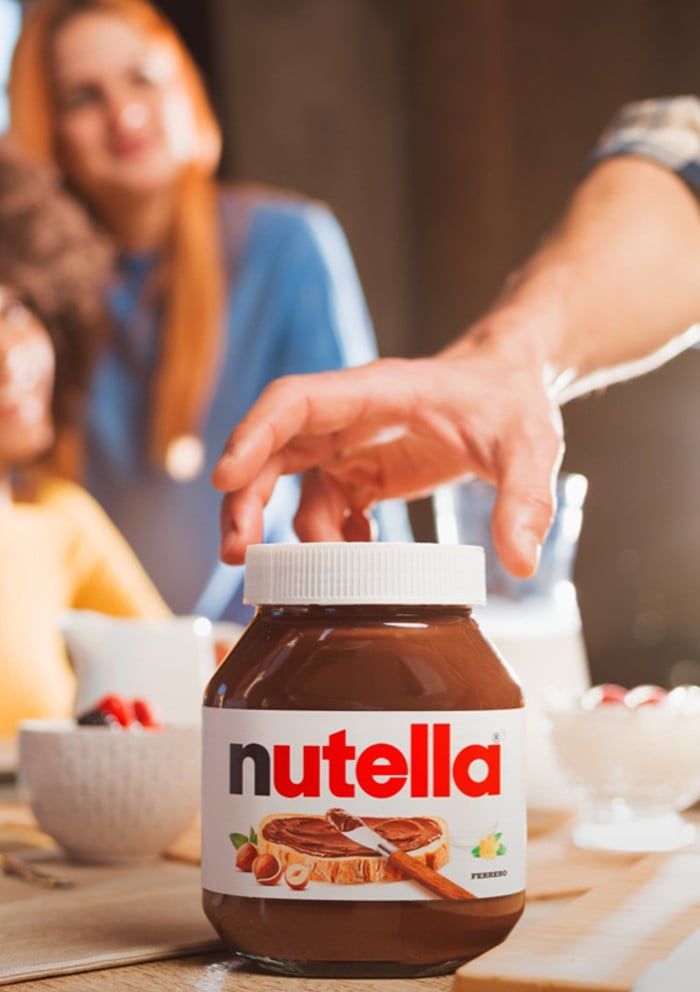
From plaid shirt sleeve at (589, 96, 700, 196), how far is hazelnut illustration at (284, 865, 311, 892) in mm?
775

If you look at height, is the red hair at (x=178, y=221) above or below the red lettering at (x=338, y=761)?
above

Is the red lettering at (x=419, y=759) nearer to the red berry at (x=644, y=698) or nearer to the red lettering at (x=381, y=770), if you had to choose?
the red lettering at (x=381, y=770)

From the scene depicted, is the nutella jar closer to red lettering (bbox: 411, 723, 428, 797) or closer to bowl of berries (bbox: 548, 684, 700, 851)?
red lettering (bbox: 411, 723, 428, 797)

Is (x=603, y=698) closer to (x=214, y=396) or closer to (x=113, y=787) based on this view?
(x=113, y=787)

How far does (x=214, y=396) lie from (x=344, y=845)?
1712 mm

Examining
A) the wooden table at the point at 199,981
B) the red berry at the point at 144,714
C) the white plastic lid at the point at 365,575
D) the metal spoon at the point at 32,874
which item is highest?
the white plastic lid at the point at 365,575

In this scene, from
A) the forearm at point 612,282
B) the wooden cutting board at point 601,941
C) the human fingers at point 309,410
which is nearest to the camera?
the wooden cutting board at point 601,941

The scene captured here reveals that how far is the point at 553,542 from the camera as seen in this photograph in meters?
1.03

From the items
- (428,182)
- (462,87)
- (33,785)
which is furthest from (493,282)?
(33,785)

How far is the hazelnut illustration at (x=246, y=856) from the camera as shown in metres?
0.53

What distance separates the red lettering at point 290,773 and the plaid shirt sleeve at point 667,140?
0.75m

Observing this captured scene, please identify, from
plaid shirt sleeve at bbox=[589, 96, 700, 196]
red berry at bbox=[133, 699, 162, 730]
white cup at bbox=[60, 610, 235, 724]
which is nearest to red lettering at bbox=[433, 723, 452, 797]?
red berry at bbox=[133, 699, 162, 730]

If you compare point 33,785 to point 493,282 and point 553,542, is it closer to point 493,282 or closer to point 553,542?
point 553,542

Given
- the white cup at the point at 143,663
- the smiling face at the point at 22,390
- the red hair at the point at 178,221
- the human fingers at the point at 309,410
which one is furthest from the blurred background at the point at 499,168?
the human fingers at the point at 309,410
